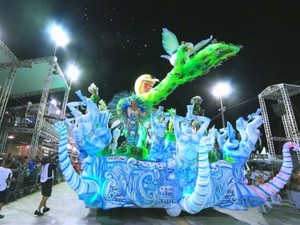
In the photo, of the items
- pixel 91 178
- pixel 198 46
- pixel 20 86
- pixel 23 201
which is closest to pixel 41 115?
pixel 20 86

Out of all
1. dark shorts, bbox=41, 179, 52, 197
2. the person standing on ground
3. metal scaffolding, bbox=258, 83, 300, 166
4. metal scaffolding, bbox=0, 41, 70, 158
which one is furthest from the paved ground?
metal scaffolding, bbox=258, 83, 300, 166

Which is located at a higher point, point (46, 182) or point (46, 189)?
point (46, 182)

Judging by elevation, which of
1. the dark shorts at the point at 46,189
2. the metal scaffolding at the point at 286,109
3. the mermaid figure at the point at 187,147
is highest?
the metal scaffolding at the point at 286,109

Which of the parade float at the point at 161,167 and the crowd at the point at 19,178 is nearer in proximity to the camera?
the parade float at the point at 161,167

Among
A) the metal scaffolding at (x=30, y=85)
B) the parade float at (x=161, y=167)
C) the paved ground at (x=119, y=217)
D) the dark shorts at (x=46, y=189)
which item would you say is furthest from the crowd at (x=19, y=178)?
the metal scaffolding at (x=30, y=85)

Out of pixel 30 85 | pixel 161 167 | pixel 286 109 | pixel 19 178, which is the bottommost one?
pixel 19 178

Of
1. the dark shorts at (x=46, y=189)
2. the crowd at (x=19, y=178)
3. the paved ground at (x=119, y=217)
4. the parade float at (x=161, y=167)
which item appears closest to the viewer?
the paved ground at (x=119, y=217)

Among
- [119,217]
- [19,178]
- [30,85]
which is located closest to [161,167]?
[119,217]

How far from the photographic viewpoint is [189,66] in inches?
349

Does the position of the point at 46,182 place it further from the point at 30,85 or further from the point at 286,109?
the point at 286,109

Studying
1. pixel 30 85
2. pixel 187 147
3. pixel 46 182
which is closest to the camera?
pixel 187 147

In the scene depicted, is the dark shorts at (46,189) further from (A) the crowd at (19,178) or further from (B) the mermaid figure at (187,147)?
(B) the mermaid figure at (187,147)

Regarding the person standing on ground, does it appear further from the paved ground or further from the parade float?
the parade float

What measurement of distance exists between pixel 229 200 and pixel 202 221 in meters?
1.12
